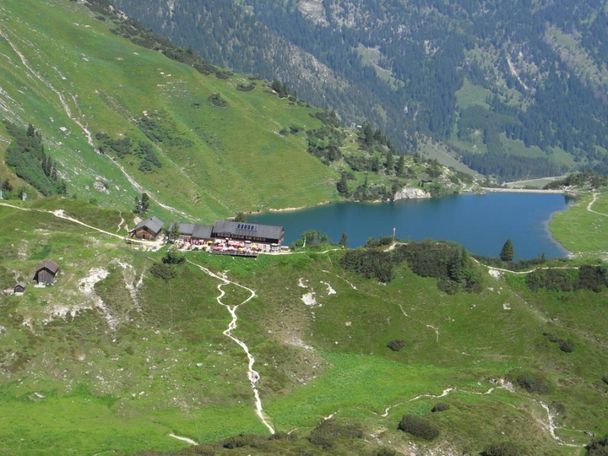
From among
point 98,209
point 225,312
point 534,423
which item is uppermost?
point 98,209

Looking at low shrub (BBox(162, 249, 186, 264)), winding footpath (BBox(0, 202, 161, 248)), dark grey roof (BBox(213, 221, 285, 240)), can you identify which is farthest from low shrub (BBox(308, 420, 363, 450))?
dark grey roof (BBox(213, 221, 285, 240))

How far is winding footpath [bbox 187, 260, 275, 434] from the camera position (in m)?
88.8

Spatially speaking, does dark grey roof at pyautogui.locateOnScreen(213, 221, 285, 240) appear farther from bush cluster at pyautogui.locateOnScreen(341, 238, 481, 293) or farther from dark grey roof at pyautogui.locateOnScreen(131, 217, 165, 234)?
bush cluster at pyautogui.locateOnScreen(341, 238, 481, 293)

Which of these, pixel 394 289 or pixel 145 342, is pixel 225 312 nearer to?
pixel 145 342

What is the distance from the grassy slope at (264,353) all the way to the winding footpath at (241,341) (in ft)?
3.72

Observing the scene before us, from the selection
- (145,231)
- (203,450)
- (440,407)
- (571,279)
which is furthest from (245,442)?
(571,279)

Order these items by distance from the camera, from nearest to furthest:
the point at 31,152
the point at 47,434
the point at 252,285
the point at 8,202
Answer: the point at 47,434
the point at 252,285
the point at 8,202
the point at 31,152

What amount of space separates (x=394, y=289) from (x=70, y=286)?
56.6 metres

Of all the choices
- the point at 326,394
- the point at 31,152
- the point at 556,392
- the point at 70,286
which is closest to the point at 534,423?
the point at 556,392

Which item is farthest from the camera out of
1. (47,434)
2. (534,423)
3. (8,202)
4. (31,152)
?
(31,152)

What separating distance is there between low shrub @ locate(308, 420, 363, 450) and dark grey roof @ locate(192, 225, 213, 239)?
62.7 meters

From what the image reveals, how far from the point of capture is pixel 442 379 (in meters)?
105

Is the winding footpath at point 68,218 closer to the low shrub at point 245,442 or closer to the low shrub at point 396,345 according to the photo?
the low shrub at point 396,345

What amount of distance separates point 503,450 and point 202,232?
77.5 metres
